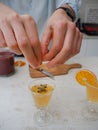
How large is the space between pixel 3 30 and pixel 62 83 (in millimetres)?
436

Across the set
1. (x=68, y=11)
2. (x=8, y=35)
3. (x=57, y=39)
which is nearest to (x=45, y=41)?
(x=57, y=39)

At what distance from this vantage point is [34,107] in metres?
0.73

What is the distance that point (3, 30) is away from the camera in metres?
0.52

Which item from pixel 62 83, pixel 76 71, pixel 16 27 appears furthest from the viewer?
pixel 76 71

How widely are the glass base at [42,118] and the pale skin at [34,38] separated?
186mm

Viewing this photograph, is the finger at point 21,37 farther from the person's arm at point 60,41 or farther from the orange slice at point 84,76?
the orange slice at point 84,76

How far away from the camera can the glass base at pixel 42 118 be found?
0.66 metres

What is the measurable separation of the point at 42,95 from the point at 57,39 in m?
0.19

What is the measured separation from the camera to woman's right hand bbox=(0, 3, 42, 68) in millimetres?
507

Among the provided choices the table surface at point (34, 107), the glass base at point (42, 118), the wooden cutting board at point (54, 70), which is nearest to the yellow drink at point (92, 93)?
the table surface at point (34, 107)

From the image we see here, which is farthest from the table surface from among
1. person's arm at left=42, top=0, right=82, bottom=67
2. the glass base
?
person's arm at left=42, top=0, right=82, bottom=67

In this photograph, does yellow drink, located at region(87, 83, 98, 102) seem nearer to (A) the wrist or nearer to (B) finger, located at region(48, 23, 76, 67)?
(B) finger, located at region(48, 23, 76, 67)

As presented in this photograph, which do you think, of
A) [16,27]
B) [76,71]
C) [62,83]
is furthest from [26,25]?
[76,71]

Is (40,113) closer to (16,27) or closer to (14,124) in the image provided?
(14,124)
